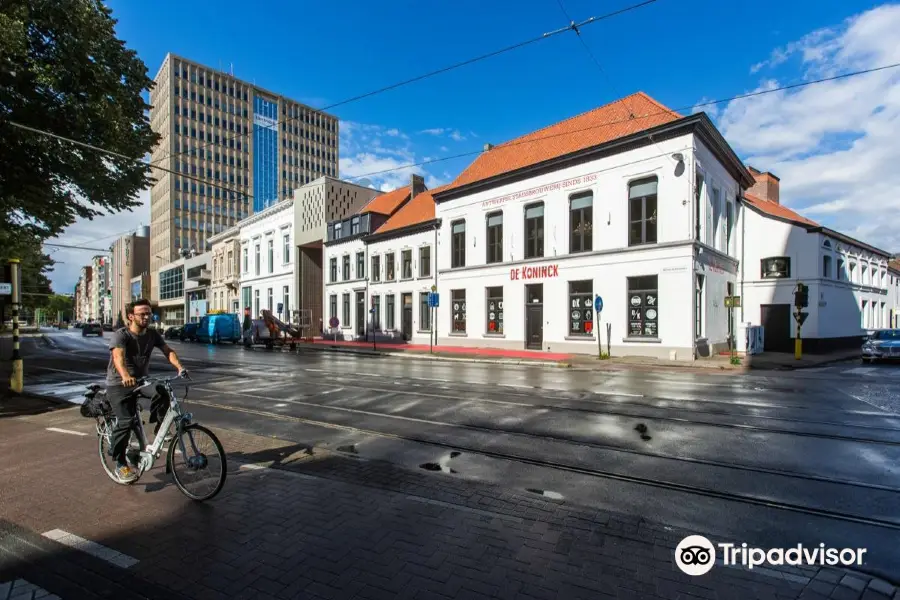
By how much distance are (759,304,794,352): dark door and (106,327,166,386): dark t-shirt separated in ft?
Result: 93.9

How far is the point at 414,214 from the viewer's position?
1272 inches

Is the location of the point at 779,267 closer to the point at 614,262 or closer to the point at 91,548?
the point at 614,262

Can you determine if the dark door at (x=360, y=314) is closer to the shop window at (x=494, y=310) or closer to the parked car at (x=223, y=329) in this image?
the parked car at (x=223, y=329)

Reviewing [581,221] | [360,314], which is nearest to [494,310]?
[581,221]

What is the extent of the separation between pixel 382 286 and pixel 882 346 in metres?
27.2

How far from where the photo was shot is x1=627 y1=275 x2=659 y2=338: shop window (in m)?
19.5

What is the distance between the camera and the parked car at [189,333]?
39231 mm

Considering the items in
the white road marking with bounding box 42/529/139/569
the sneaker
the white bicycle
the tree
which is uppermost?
the tree

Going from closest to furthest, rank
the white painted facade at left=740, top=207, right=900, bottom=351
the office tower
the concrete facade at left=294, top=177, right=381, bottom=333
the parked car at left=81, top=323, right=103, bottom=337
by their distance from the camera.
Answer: the white painted facade at left=740, top=207, right=900, bottom=351 → the concrete facade at left=294, top=177, right=381, bottom=333 → the parked car at left=81, top=323, right=103, bottom=337 → the office tower

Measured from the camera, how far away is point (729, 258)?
2314 centimetres

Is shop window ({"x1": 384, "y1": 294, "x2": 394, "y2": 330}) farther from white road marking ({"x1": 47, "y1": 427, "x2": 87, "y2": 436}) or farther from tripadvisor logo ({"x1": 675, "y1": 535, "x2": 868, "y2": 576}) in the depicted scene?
tripadvisor logo ({"x1": 675, "y1": 535, "x2": 868, "y2": 576})

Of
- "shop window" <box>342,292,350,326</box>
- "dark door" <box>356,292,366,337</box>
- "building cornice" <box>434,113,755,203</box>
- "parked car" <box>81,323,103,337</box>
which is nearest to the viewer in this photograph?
"building cornice" <box>434,113,755,203</box>

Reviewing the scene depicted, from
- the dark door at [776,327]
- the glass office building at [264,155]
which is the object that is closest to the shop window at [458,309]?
the dark door at [776,327]

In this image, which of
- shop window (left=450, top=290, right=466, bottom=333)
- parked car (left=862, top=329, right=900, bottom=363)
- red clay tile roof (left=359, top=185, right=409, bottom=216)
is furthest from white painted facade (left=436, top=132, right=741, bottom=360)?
red clay tile roof (left=359, top=185, right=409, bottom=216)
